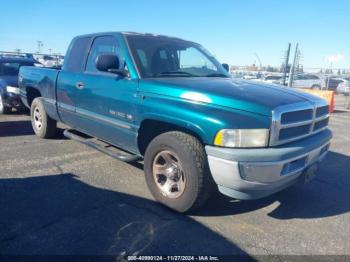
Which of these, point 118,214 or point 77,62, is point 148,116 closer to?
point 118,214

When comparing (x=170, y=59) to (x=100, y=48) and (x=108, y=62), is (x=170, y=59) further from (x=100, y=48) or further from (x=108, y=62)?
(x=100, y=48)

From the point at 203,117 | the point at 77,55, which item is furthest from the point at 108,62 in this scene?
the point at 77,55

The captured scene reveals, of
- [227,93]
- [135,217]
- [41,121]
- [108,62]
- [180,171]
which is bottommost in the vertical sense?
[135,217]

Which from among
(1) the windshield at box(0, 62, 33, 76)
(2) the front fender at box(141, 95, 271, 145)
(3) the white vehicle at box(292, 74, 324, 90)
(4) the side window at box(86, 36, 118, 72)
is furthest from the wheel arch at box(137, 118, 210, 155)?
(3) the white vehicle at box(292, 74, 324, 90)

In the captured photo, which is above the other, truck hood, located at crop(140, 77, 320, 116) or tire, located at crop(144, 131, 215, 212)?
truck hood, located at crop(140, 77, 320, 116)

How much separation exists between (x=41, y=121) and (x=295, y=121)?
4.86 meters

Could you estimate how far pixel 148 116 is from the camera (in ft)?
12.4

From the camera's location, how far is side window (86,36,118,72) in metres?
4.51

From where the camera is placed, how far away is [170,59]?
14.6 feet

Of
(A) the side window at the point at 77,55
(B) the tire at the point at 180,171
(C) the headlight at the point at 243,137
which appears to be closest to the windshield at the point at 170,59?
(B) the tire at the point at 180,171

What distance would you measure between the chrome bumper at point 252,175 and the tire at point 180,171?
148 millimetres

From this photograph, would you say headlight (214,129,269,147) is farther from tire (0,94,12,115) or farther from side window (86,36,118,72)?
tire (0,94,12,115)

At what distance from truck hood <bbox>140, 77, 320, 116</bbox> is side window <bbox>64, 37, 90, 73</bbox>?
1684mm

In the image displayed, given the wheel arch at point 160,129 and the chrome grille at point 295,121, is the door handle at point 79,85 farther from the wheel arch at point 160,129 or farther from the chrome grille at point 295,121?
the chrome grille at point 295,121
